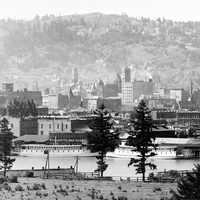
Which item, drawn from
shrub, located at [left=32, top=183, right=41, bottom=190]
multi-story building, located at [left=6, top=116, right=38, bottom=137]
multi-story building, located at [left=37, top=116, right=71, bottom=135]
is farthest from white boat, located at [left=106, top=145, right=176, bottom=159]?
shrub, located at [left=32, top=183, right=41, bottom=190]

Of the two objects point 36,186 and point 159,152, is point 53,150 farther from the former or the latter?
point 36,186

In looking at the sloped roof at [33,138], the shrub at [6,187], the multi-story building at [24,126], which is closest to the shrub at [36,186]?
the shrub at [6,187]

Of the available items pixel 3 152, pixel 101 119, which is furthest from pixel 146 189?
pixel 3 152

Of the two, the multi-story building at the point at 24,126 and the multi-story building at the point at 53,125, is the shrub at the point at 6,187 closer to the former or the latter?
the multi-story building at the point at 53,125

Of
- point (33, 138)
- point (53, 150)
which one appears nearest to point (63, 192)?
point (53, 150)

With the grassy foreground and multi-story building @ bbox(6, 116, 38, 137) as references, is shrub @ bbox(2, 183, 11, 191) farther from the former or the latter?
multi-story building @ bbox(6, 116, 38, 137)

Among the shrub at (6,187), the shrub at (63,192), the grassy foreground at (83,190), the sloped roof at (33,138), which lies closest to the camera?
the grassy foreground at (83,190)
